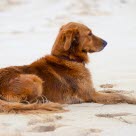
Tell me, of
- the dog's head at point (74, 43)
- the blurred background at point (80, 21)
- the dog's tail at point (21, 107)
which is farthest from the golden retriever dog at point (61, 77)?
the blurred background at point (80, 21)

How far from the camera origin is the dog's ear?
7.13 metres

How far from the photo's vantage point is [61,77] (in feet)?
23.2

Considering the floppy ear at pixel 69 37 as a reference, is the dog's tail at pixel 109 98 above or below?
below

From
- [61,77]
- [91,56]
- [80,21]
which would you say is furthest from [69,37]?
[80,21]

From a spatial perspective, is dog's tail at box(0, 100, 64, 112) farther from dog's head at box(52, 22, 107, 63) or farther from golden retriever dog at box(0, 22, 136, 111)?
dog's head at box(52, 22, 107, 63)

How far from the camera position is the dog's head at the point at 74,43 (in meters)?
7.18

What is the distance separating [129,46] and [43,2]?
407 inches

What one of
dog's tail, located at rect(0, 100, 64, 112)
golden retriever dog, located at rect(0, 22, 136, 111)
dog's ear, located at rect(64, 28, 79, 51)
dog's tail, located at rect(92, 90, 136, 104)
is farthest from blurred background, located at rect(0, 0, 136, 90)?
dog's tail, located at rect(0, 100, 64, 112)

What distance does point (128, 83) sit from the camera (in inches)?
331

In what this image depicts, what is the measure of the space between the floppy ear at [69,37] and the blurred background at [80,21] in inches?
→ 55.0

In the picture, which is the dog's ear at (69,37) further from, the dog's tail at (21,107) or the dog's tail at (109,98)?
the dog's tail at (21,107)

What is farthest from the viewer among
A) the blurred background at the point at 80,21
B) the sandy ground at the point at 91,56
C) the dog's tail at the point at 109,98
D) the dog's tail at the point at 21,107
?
the blurred background at the point at 80,21

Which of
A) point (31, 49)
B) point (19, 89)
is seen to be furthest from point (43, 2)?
point (19, 89)

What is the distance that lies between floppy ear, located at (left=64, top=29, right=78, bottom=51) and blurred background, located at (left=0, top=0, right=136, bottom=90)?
1397 millimetres
